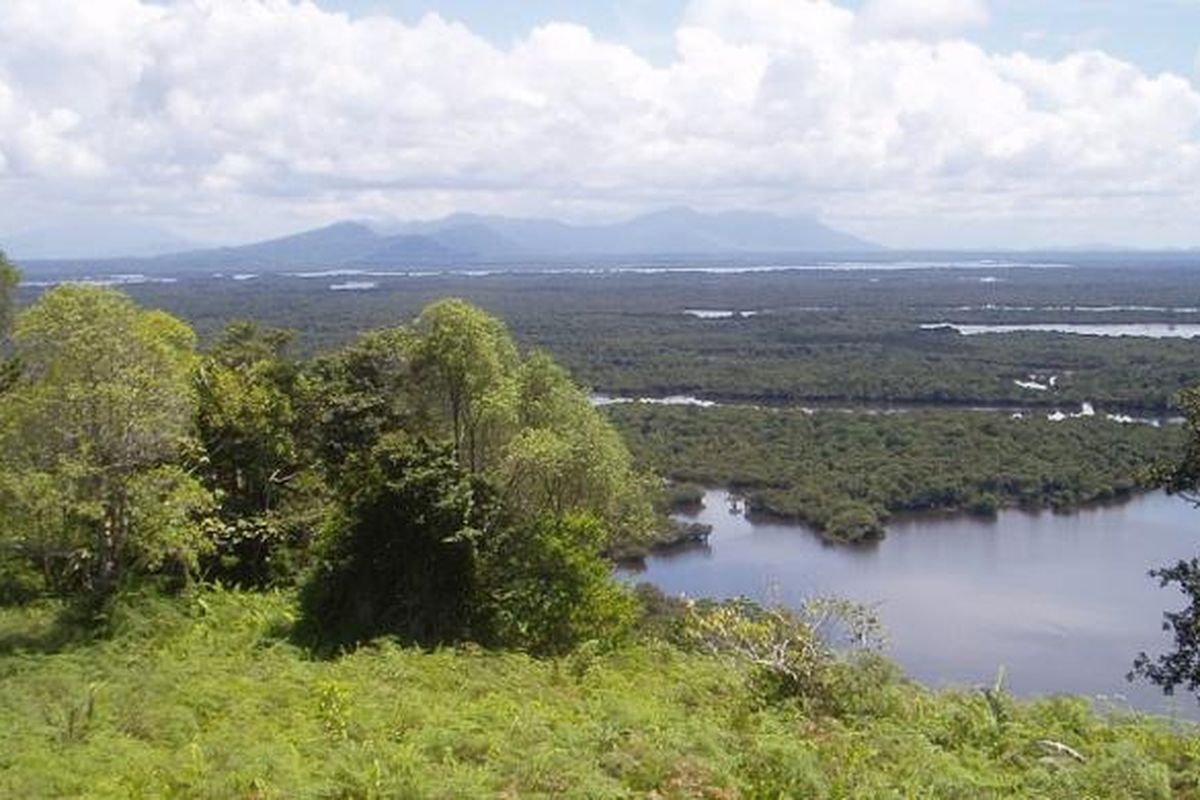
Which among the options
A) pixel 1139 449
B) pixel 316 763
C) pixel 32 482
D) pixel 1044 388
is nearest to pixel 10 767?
pixel 316 763

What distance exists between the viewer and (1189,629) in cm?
1478

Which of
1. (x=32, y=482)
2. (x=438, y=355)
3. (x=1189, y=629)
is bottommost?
(x=1189, y=629)

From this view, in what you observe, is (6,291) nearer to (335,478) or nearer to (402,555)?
(335,478)

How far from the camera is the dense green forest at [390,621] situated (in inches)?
356

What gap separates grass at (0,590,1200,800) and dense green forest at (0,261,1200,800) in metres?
0.04

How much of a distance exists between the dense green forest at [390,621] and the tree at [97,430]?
4cm

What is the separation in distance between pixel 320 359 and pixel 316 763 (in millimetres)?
13294

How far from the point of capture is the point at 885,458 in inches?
2539

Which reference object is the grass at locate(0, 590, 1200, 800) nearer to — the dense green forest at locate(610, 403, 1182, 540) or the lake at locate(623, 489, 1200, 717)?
the lake at locate(623, 489, 1200, 717)

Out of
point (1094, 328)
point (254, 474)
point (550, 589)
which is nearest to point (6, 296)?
point (254, 474)

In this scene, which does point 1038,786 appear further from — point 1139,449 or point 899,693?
point 1139,449

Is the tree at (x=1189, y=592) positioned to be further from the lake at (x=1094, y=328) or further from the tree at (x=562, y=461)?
the lake at (x=1094, y=328)

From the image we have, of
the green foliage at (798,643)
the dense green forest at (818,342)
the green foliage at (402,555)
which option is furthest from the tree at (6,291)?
the dense green forest at (818,342)

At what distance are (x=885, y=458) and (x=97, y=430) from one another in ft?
180
